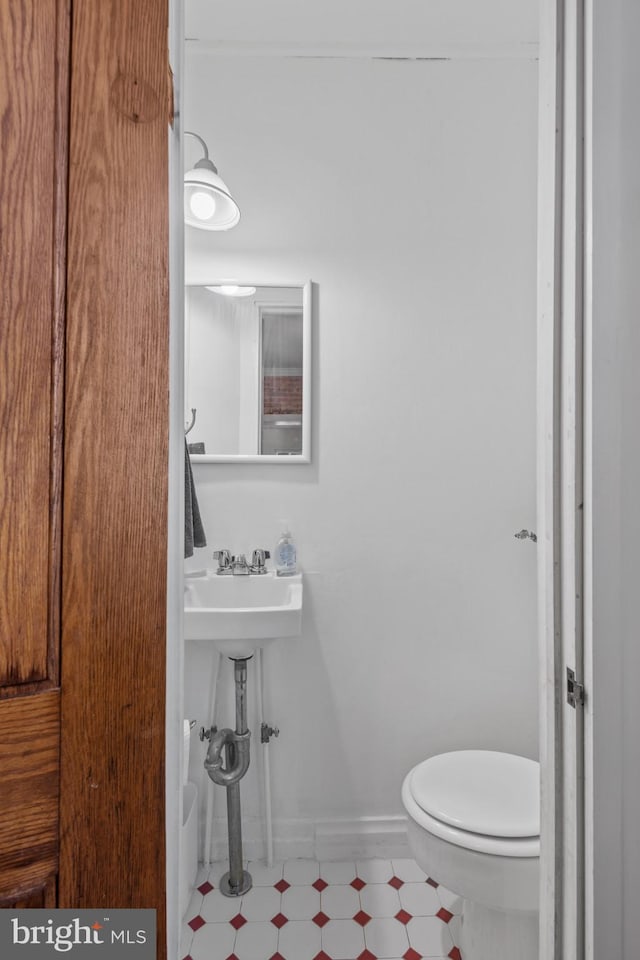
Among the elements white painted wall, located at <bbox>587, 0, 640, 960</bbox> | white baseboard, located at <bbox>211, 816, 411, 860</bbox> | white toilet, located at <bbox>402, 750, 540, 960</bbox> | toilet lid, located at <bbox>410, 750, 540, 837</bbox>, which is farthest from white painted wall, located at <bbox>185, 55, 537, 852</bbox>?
white painted wall, located at <bbox>587, 0, 640, 960</bbox>

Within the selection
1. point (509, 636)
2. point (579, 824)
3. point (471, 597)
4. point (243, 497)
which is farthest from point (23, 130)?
point (509, 636)

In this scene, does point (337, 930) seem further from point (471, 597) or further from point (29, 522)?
point (29, 522)

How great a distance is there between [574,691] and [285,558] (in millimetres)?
1026

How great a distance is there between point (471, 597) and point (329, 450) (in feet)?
2.22

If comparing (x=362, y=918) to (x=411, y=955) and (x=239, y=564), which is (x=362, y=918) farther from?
(x=239, y=564)

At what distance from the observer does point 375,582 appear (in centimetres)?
168

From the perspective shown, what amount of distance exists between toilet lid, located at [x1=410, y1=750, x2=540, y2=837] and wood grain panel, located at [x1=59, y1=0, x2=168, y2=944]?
82 centimetres

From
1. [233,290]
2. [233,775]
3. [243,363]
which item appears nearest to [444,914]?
[233,775]

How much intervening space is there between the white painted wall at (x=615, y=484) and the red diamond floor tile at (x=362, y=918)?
0.94 meters

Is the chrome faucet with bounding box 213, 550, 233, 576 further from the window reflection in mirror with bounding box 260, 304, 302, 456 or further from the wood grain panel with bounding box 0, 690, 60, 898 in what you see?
the wood grain panel with bounding box 0, 690, 60, 898

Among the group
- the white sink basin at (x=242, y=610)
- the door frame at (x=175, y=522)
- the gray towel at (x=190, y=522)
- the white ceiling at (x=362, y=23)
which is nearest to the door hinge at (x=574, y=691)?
the door frame at (x=175, y=522)

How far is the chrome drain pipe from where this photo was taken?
4.85 feet

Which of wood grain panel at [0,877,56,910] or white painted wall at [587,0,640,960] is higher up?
white painted wall at [587,0,640,960]

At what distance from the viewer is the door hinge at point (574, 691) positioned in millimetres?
712
